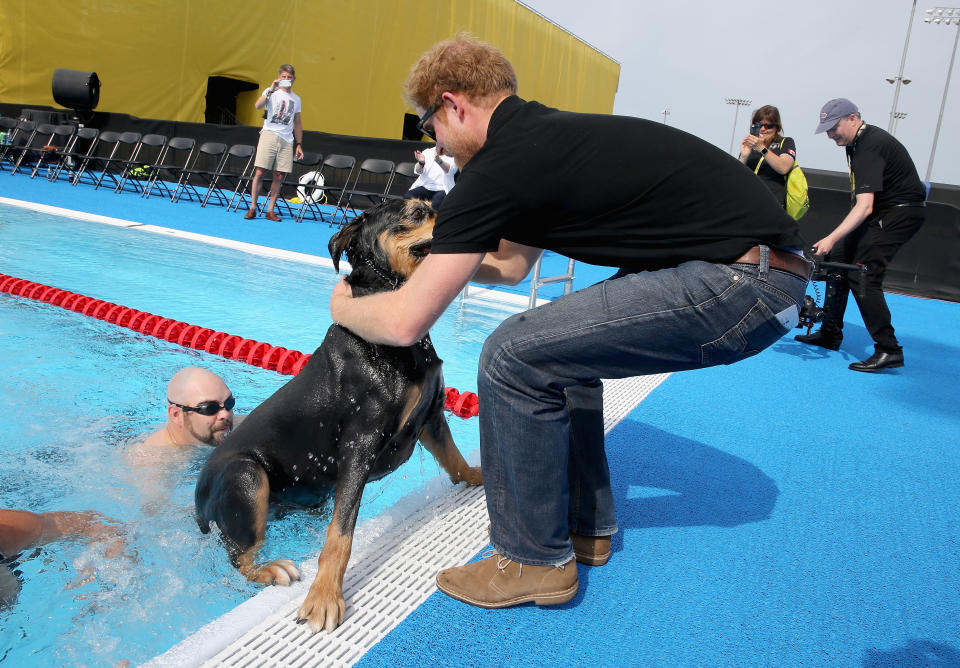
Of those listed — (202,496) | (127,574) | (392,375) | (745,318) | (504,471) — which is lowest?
(127,574)

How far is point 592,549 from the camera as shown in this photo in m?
2.66

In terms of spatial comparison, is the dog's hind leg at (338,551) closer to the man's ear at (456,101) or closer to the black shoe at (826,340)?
the man's ear at (456,101)

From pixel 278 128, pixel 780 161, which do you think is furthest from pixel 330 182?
pixel 780 161

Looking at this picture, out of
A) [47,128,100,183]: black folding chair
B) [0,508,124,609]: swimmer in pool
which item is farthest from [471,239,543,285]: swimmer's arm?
[47,128,100,183]: black folding chair

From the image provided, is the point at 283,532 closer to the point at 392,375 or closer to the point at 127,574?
the point at 127,574

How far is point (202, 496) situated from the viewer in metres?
2.47

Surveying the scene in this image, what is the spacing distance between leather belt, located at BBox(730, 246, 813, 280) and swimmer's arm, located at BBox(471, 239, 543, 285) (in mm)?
864

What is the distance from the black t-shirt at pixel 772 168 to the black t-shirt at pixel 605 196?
193 inches

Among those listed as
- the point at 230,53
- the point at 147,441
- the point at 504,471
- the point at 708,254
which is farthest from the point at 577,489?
the point at 230,53

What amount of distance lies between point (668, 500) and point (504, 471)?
1.34 m

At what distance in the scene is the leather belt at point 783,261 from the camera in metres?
2.19

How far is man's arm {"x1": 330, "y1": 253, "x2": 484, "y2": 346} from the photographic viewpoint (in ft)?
6.54

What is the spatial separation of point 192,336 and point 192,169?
12697 mm

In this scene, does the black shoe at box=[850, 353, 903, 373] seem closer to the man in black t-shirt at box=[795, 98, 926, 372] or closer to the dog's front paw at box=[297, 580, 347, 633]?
the man in black t-shirt at box=[795, 98, 926, 372]
